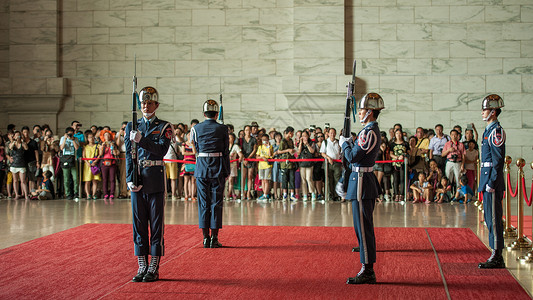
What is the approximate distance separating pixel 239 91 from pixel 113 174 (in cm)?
473

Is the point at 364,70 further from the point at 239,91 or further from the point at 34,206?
the point at 34,206

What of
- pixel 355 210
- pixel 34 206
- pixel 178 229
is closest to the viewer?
pixel 355 210

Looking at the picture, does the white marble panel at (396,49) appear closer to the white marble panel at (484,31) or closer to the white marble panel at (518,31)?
the white marble panel at (484,31)

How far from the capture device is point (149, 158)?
265 inches

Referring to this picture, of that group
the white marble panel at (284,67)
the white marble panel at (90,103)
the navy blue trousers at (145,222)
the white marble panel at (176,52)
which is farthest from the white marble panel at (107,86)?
the navy blue trousers at (145,222)

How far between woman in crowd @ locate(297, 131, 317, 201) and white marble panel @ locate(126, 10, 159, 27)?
22.0 ft

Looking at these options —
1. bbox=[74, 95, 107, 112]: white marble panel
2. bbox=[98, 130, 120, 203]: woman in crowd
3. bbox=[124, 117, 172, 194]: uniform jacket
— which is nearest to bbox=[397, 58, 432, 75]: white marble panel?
bbox=[98, 130, 120, 203]: woman in crowd

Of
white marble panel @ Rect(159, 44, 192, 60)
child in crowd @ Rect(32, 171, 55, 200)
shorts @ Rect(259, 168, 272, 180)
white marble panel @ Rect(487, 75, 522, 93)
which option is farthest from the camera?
white marble panel @ Rect(159, 44, 192, 60)

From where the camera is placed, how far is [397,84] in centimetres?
1789

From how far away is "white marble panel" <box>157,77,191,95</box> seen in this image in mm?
18766

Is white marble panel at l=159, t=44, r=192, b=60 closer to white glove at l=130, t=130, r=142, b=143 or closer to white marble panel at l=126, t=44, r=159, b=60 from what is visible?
white marble panel at l=126, t=44, r=159, b=60

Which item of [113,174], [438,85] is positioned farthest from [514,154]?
[113,174]

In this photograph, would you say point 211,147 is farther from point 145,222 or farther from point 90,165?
point 90,165

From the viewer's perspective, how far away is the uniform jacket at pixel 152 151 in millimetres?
6605
